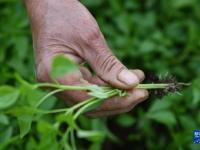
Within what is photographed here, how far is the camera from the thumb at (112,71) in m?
1.00

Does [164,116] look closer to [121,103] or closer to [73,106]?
[121,103]

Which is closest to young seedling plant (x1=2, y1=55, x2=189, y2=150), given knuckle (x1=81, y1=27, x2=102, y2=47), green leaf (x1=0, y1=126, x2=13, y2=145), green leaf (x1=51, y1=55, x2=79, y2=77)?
green leaf (x1=51, y1=55, x2=79, y2=77)

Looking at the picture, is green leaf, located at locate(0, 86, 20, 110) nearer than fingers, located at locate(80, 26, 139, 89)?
Yes

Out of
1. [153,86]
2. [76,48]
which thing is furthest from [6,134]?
[153,86]

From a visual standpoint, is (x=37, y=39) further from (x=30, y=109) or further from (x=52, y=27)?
(x=30, y=109)

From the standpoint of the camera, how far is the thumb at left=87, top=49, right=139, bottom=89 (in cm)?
100

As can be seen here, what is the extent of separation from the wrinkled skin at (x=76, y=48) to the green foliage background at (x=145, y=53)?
0.33 meters

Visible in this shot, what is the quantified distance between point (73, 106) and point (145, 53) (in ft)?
2.67

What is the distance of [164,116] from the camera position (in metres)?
1.45

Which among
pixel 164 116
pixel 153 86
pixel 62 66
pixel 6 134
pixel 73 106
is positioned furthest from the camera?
pixel 164 116

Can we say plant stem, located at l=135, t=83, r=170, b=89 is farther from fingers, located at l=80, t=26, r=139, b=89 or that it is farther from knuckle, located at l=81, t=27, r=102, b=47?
knuckle, located at l=81, t=27, r=102, b=47

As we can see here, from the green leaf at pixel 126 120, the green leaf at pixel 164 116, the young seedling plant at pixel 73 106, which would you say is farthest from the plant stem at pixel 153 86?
the green leaf at pixel 126 120

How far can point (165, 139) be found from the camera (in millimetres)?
1693

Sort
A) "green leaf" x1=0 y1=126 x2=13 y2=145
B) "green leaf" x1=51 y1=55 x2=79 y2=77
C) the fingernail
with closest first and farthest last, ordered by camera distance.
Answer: "green leaf" x1=51 y1=55 x2=79 y2=77 < the fingernail < "green leaf" x1=0 y1=126 x2=13 y2=145
